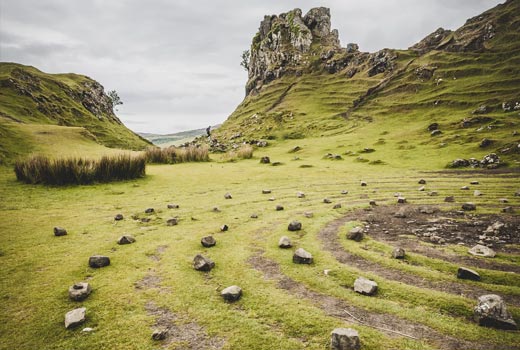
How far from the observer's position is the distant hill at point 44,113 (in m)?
24.0

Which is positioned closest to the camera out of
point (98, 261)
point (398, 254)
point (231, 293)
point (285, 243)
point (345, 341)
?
point (345, 341)

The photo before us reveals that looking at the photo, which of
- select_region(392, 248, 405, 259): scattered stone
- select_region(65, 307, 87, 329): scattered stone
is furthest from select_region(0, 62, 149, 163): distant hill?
select_region(392, 248, 405, 259): scattered stone

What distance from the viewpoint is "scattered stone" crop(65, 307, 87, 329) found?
12.9 feet

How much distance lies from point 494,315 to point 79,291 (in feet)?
19.9

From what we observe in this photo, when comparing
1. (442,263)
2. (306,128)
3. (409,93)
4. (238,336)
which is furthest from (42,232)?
(409,93)

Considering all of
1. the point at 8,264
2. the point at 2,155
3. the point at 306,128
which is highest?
the point at 306,128

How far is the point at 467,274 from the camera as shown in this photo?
503cm

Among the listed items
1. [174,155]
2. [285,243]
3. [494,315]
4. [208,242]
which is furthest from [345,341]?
[174,155]

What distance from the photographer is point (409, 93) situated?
64938mm

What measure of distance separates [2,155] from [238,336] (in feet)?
81.8

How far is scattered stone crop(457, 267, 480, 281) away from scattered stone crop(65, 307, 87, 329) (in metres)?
6.17

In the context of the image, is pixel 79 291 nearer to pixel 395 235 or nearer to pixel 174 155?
pixel 395 235

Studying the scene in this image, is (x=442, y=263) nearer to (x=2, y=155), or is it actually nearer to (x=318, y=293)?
(x=318, y=293)

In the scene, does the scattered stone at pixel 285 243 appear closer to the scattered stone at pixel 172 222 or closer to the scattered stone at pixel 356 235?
the scattered stone at pixel 356 235
